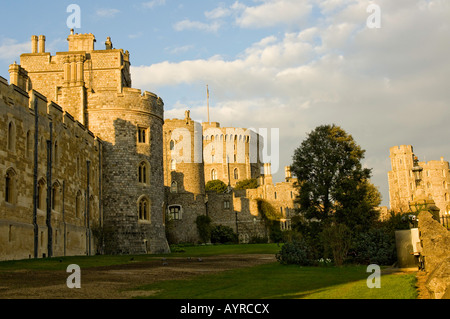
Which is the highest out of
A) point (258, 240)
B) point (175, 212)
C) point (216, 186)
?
point (216, 186)

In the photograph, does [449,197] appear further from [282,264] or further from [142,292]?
[142,292]

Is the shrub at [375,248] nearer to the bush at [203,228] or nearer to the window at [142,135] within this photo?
the window at [142,135]

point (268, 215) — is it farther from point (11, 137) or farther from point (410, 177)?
point (11, 137)

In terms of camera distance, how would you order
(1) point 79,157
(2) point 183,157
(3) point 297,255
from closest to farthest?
(3) point 297,255
(1) point 79,157
(2) point 183,157

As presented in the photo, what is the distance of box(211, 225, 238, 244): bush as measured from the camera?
64.3 m

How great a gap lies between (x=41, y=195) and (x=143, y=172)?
11.1m

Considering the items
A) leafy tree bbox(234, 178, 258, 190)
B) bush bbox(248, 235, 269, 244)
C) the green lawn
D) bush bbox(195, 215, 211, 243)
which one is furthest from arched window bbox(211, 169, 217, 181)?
the green lawn

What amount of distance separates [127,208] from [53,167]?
8.76m

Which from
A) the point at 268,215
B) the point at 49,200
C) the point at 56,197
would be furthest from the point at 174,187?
the point at 49,200

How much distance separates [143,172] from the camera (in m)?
35.0

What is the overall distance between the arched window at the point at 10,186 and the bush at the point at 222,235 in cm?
4433

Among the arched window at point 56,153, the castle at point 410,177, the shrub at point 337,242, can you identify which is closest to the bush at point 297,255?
the shrub at point 337,242

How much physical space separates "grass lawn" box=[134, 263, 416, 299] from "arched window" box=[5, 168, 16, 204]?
11320 millimetres
